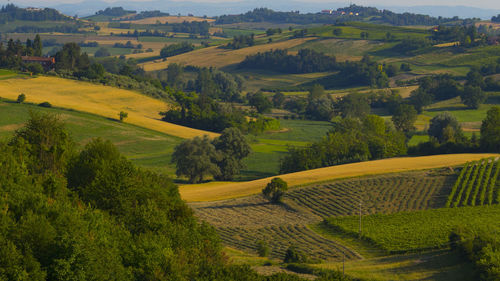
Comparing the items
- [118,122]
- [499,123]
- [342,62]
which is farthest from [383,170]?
[342,62]

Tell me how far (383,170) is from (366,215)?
15.6m

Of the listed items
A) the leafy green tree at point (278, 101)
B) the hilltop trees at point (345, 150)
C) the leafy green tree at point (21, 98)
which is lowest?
the leafy green tree at point (278, 101)

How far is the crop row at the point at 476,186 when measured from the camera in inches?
2106

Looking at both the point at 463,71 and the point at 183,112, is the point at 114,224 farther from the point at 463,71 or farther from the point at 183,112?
the point at 463,71

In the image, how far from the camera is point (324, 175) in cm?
6556

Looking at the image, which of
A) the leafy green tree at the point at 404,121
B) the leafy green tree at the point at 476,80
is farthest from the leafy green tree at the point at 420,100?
the leafy green tree at the point at 404,121

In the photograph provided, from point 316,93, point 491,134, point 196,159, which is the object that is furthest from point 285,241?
point 316,93

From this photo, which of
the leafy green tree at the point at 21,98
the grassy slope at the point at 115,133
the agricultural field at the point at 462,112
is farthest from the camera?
the agricultural field at the point at 462,112

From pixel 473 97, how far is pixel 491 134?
52.5 meters

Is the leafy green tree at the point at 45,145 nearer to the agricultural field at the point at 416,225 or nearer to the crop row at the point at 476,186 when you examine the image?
the agricultural field at the point at 416,225

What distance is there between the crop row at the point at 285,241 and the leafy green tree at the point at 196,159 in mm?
26228

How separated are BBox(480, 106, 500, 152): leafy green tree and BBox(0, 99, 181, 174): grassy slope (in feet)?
132

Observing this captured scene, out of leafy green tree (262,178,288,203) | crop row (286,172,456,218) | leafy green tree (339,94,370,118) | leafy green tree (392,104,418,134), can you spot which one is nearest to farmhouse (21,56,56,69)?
leafy green tree (339,94,370,118)

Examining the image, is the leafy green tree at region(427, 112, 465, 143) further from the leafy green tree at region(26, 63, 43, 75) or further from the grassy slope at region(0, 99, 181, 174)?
the leafy green tree at region(26, 63, 43, 75)
